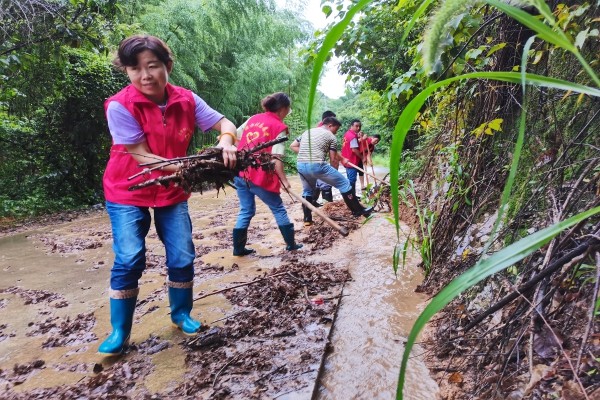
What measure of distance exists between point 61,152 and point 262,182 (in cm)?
785

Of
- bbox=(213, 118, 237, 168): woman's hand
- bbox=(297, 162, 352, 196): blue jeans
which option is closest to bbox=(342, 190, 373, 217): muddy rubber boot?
bbox=(297, 162, 352, 196): blue jeans

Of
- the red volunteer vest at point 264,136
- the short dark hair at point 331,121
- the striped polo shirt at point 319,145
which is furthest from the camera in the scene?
the short dark hair at point 331,121

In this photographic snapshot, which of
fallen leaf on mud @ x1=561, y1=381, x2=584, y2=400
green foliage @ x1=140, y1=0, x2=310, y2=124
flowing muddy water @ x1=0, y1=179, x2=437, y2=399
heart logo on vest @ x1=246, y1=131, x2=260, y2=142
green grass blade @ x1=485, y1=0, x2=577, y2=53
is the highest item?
green foliage @ x1=140, y1=0, x2=310, y2=124

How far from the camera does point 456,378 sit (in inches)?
63.6

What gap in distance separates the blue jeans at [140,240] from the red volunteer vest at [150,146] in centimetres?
7

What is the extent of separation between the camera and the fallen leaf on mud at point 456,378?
1.60 meters

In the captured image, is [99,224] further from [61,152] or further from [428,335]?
[428,335]

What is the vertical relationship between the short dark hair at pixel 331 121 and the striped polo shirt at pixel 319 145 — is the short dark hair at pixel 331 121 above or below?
above

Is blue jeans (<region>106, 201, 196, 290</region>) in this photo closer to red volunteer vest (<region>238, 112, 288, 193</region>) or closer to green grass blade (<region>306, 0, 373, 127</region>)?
red volunteer vest (<region>238, 112, 288, 193</region>)

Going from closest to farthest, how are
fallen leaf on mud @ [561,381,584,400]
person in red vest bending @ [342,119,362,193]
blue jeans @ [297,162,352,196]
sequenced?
1. fallen leaf on mud @ [561,381,584,400]
2. blue jeans @ [297,162,352,196]
3. person in red vest bending @ [342,119,362,193]

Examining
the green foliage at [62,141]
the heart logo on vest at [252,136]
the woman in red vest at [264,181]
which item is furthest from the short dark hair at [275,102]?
the green foliage at [62,141]

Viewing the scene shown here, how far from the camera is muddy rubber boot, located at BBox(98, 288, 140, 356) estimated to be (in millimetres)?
2133

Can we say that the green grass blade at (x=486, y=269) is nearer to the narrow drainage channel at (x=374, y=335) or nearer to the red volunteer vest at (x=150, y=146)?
the narrow drainage channel at (x=374, y=335)

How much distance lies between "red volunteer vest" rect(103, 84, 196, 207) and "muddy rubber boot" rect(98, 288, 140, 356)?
1.75 ft
